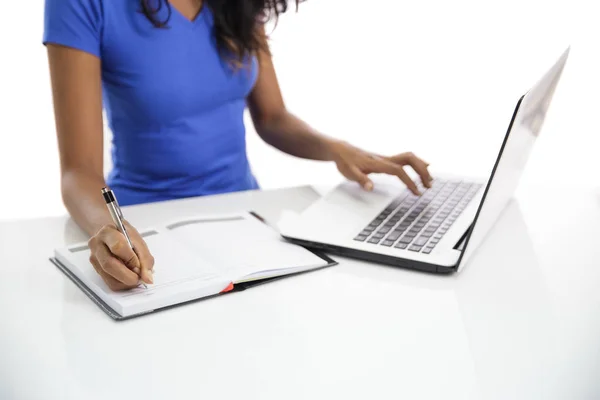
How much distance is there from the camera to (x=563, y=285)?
98 centimetres

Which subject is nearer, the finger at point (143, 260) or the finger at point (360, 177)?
the finger at point (143, 260)

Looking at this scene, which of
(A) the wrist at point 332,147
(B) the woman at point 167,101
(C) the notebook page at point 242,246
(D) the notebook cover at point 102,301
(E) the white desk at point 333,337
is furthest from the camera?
(A) the wrist at point 332,147

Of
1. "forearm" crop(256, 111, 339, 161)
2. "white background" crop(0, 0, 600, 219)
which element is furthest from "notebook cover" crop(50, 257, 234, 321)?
"white background" crop(0, 0, 600, 219)

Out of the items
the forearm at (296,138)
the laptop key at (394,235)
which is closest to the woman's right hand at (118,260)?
the laptop key at (394,235)

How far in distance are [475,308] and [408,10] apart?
79.7 inches

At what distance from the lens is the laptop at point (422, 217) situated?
98cm

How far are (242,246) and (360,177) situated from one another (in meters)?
0.33

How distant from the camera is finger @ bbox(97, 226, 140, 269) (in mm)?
875

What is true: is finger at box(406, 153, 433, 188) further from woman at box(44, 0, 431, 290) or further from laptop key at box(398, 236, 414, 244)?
laptop key at box(398, 236, 414, 244)

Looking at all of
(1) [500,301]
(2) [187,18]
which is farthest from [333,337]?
(2) [187,18]

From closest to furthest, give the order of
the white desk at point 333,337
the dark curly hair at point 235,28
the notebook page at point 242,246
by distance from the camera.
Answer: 1. the white desk at point 333,337
2. the notebook page at point 242,246
3. the dark curly hair at point 235,28

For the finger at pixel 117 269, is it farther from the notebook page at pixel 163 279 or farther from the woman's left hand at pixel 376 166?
the woman's left hand at pixel 376 166

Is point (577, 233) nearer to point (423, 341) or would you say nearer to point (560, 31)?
point (423, 341)

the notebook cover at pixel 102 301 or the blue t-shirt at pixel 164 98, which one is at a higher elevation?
the blue t-shirt at pixel 164 98
